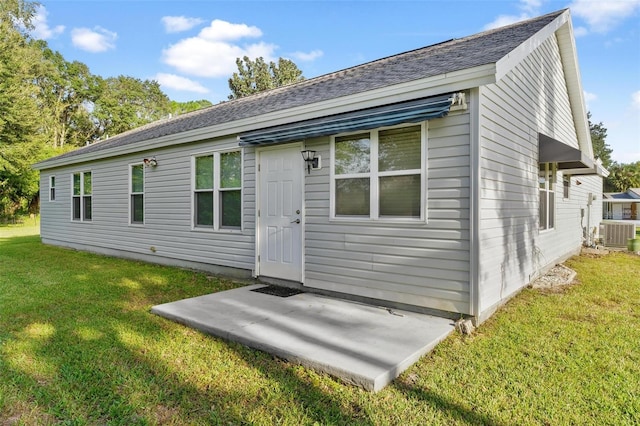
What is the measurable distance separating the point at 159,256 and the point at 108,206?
2.46 m

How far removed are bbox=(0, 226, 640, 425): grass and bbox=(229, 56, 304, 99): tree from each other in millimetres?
30157

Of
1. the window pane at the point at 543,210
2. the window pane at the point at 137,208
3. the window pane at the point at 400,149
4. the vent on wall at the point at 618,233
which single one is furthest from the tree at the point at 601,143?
the window pane at the point at 137,208

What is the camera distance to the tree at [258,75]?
32.0 m

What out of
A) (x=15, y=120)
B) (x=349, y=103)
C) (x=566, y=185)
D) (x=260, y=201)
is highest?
(x=15, y=120)

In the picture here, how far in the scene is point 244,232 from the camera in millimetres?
6090

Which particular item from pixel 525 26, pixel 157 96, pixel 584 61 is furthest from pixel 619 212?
pixel 157 96

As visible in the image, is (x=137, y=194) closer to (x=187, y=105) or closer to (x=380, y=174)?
(x=380, y=174)

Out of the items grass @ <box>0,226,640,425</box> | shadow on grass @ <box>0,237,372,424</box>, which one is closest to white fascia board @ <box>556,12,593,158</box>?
grass @ <box>0,226,640,425</box>

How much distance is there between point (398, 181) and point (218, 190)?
354 cm

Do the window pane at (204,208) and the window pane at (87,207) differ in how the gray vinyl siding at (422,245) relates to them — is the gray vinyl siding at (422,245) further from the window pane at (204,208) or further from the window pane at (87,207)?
the window pane at (87,207)

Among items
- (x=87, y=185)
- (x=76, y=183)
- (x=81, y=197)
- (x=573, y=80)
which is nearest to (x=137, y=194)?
(x=87, y=185)

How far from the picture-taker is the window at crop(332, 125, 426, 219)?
13.8 ft

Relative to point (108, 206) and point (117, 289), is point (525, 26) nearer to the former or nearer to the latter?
point (117, 289)

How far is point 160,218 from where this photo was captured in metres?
7.65
